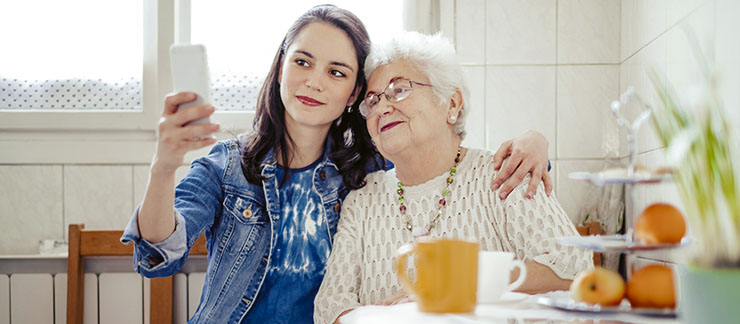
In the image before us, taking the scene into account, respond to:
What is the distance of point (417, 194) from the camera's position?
1.52 m

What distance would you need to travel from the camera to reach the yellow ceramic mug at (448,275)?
2.51 feet

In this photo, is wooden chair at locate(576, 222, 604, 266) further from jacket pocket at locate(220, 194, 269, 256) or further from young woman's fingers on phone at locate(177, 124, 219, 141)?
young woman's fingers on phone at locate(177, 124, 219, 141)

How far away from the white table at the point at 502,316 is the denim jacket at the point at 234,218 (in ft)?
2.41

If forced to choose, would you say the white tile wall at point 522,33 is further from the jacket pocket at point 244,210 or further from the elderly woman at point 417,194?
the jacket pocket at point 244,210

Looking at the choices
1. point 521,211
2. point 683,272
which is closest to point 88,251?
point 521,211

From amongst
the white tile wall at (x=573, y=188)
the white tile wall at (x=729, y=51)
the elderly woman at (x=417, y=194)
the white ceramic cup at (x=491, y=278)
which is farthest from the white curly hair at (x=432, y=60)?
the white tile wall at (x=573, y=188)

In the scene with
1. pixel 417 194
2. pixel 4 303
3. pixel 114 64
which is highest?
pixel 114 64

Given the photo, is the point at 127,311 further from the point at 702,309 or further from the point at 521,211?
the point at 702,309

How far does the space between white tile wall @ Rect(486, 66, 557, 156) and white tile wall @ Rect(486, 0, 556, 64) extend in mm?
43

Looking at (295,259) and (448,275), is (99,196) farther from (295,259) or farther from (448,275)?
(448,275)

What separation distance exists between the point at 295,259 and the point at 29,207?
148cm

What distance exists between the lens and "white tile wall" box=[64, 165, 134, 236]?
8.20 feet

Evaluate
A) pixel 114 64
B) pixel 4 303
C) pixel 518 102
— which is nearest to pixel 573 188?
pixel 518 102

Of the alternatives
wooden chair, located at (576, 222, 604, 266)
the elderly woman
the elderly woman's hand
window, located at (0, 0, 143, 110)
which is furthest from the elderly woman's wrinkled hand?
window, located at (0, 0, 143, 110)
